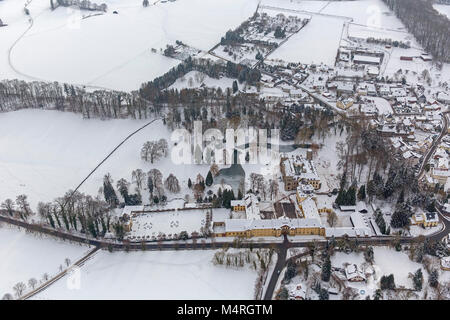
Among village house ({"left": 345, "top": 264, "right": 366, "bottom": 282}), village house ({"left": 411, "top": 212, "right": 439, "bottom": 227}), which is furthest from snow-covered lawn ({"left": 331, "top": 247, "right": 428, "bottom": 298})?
village house ({"left": 411, "top": 212, "right": 439, "bottom": 227})

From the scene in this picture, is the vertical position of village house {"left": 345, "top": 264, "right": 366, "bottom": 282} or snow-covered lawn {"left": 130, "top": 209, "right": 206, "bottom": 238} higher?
snow-covered lawn {"left": 130, "top": 209, "right": 206, "bottom": 238}

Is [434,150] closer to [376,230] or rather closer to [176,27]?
[376,230]

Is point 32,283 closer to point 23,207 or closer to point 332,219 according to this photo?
point 23,207

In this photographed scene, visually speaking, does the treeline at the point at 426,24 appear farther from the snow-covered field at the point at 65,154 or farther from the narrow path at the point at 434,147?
the snow-covered field at the point at 65,154

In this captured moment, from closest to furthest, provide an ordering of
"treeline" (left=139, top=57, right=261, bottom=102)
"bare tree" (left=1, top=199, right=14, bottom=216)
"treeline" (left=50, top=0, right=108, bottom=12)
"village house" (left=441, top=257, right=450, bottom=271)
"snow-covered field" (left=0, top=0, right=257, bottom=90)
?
1. "village house" (left=441, top=257, right=450, bottom=271)
2. "bare tree" (left=1, top=199, right=14, bottom=216)
3. "treeline" (left=139, top=57, right=261, bottom=102)
4. "snow-covered field" (left=0, top=0, right=257, bottom=90)
5. "treeline" (left=50, top=0, right=108, bottom=12)

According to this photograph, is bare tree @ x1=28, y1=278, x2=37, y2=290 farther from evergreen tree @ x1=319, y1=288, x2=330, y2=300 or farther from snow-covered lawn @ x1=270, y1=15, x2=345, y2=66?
snow-covered lawn @ x1=270, y1=15, x2=345, y2=66

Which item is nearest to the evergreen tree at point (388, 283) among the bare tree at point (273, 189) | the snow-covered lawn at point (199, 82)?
the bare tree at point (273, 189)

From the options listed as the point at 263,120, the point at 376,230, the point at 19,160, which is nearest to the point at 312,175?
the point at 376,230
